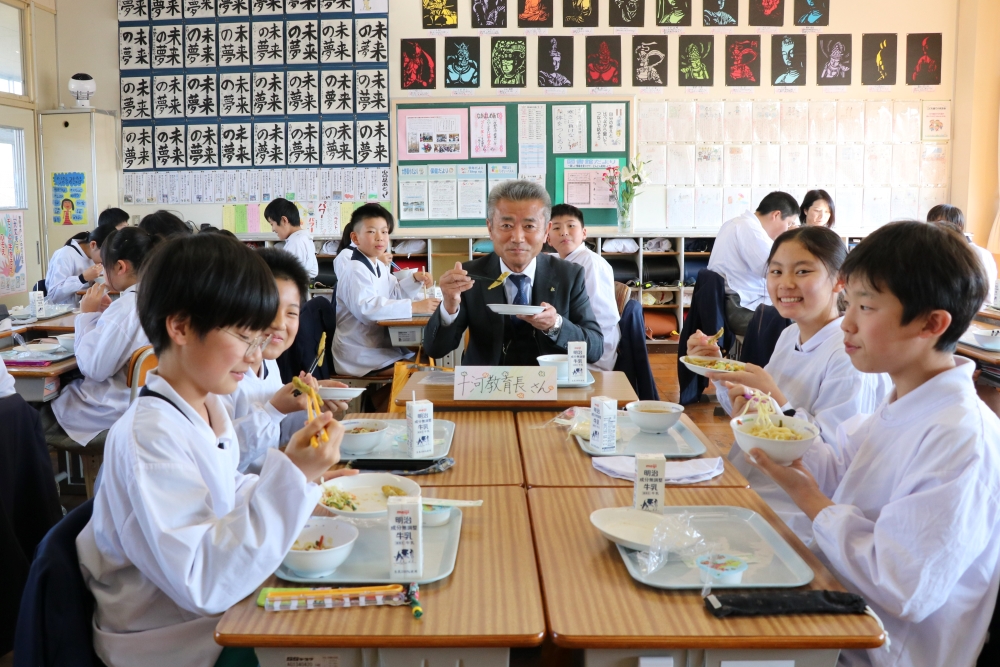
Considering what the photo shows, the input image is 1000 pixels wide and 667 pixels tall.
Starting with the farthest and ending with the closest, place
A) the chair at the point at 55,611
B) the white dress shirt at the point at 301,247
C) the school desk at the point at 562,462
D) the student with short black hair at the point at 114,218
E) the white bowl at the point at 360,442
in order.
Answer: the white dress shirt at the point at 301,247 → the student with short black hair at the point at 114,218 → the white bowl at the point at 360,442 → the school desk at the point at 562,462 → the chair at the point at 55,611

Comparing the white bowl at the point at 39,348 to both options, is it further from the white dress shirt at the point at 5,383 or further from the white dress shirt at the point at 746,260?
the white dress shirt at the point at 746,260

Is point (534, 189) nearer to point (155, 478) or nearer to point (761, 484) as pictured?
point (761, 484)

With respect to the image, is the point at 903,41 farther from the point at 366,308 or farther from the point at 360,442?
the point at 360,442

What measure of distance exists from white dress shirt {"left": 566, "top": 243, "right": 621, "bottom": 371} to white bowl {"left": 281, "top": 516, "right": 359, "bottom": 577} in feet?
8.64

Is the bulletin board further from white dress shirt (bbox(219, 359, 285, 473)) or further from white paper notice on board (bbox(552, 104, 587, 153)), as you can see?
white dress shirt (bbox(219, 359, 285, 473))

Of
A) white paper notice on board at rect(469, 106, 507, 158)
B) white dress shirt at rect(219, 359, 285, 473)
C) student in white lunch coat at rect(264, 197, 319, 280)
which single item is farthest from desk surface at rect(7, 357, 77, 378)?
white paper notice on board at rect(469, 106, 507, 158)

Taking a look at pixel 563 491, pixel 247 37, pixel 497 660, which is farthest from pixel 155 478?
pixel 247 37

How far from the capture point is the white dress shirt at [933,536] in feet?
4.03

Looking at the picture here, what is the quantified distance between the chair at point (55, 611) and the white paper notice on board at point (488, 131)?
242 inches

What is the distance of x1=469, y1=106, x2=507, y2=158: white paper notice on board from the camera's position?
23.1ft

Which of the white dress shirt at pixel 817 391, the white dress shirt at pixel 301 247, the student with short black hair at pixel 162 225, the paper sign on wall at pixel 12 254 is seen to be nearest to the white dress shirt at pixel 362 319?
the student with short black hair at pixel 162 225

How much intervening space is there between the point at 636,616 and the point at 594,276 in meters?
3.13

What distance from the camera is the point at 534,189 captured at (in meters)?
3.08

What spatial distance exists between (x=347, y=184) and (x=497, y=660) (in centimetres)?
649
